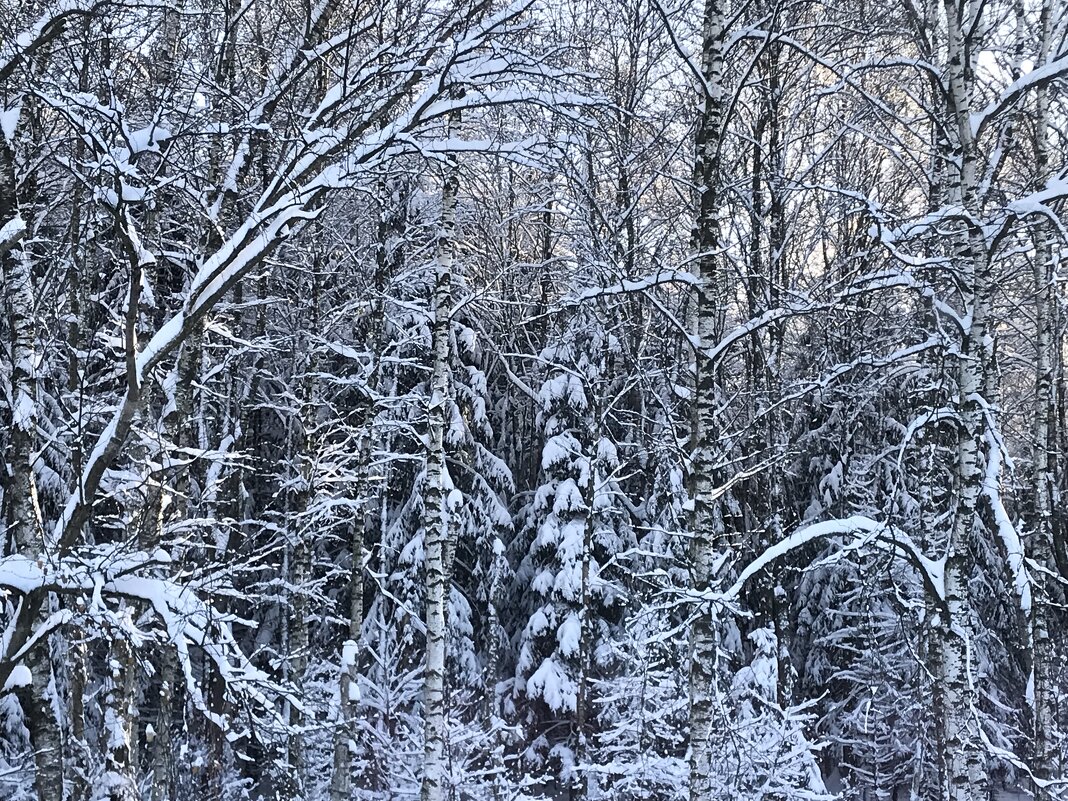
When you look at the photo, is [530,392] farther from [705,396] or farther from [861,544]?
[861,544]

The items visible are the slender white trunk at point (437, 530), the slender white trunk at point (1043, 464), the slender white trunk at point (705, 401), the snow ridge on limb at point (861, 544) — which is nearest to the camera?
the snow ridge on limb at point (861, 544)

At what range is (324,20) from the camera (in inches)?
246

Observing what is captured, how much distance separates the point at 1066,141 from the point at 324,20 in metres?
8.30

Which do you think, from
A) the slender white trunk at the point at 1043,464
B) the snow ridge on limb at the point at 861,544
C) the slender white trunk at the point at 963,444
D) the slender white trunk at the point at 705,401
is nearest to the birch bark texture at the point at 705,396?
the slender white trunk at the point at 705,401

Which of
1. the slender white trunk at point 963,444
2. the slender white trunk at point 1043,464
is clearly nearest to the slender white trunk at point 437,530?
the slender white trunk at point 963,444

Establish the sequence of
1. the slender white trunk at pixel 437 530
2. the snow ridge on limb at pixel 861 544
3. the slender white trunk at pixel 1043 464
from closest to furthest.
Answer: the snow ridge on limb at pixel 861 544, the slender white trunk at pixel 1043 464, the slender white trunk at pixel 437 530

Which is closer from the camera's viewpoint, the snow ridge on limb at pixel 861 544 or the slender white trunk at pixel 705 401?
the snow ridge on limb at pixel 861 544

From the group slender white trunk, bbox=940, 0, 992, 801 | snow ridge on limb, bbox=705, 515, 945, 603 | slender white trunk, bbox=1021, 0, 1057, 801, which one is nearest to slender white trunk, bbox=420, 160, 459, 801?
snow ridge on limb, bbox=705, 515, 945, 603

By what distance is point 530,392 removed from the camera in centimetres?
1485

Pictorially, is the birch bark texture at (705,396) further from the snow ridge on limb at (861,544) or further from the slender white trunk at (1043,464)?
the slender white trunk at (1043,464)

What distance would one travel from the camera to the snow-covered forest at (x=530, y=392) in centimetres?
554

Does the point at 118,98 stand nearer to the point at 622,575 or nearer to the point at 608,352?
the point at 608,352

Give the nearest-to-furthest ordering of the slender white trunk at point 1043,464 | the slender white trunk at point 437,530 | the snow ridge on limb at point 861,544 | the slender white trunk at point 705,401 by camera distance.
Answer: the snow ridge on limb at point 861,544 < the slender white trunk at point 705,401 < the slender white trunk at point 1043,464 < the slender white trunk at point 437,530

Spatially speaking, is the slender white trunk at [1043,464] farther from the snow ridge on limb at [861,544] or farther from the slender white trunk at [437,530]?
the slender white trunk at [437,530]
